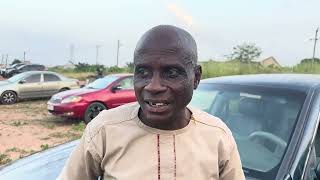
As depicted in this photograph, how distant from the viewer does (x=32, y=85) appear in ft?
57.7

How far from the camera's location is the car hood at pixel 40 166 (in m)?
2.89

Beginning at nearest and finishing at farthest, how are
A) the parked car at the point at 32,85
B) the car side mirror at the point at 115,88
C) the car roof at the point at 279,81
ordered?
the car roof at the point at 279,81, the car side mirror at the point at 115,88, the parked car at the point at 32,85

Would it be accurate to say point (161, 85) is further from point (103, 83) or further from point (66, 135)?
point (103, 83)

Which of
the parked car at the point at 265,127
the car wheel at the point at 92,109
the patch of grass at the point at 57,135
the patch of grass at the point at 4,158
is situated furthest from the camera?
the car wheel at the point at 92,109

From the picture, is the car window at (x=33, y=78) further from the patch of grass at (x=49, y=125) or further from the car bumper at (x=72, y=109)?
the car bumper at (x=72, y=109)

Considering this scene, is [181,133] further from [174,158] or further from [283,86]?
[283,86]

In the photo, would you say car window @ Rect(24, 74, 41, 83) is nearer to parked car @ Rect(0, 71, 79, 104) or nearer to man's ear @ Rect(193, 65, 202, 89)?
parked car @ Rect(0, 71, 79, 104)

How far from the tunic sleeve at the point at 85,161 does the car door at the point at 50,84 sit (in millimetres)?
16959

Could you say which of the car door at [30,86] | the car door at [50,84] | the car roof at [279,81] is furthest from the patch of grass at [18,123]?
the car roof at [279,81]

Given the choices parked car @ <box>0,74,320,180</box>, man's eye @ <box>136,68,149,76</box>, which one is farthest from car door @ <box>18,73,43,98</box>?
man's eye @ <box>136,68,149,76</box>

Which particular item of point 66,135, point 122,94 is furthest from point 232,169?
point 122,94

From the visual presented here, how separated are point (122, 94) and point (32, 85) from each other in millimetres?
7192

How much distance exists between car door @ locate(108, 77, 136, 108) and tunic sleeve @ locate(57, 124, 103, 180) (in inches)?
390

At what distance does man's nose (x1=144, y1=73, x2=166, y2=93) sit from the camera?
4.68 feet
